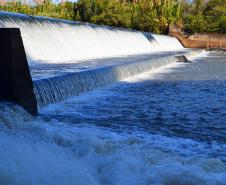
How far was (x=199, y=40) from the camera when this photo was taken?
4331 centimetres

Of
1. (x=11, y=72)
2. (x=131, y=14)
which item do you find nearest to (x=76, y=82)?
(x=11, y=72)

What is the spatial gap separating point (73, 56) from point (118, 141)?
12607mm

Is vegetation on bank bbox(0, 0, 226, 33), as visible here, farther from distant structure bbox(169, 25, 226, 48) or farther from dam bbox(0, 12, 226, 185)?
dam bbox(0, 12, 226, 185)

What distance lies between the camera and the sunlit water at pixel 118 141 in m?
→ 4.28

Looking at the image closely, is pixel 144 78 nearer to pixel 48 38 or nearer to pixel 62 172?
pixel 48 38

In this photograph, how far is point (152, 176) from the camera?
438 cm

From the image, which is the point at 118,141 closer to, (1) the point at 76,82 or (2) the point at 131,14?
(1) the point at 76,82

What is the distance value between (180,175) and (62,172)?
1069 millimetres

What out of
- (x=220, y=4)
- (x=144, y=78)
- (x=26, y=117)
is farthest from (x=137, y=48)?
(x=220, y=4)

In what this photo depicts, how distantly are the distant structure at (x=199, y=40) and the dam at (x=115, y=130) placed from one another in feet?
93.7

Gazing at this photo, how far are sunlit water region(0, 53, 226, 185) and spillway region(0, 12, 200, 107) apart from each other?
35cm

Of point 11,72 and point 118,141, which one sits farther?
point 11,72

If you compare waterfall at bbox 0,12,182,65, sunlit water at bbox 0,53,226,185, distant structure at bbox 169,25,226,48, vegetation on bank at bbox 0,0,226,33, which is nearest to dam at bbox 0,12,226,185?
sunlit water at bbox 0,53,226,185

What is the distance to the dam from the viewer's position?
4328mm
